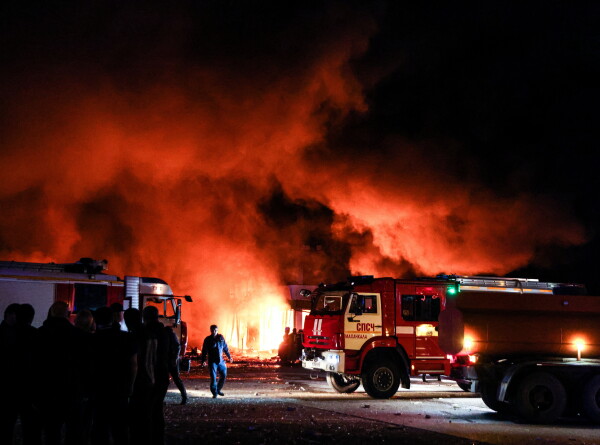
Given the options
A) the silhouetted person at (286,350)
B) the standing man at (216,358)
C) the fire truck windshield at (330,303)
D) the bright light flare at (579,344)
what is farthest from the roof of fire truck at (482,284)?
the silhouetted person at (286,350)

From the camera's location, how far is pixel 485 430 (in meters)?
10.7

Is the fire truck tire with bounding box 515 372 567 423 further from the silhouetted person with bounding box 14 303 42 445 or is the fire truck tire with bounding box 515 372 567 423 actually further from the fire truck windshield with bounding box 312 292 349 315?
the silhouetted person with bounding box 14 303 42 445

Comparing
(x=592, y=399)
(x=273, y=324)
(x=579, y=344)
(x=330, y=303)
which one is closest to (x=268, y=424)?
(x=330, y=303)

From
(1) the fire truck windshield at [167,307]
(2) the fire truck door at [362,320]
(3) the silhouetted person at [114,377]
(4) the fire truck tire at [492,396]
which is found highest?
(1) the fire truck windshield at [167,307]

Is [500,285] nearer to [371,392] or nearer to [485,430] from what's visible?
[371,392]

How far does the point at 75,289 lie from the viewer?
20.0m

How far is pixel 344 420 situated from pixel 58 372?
5.98 meters

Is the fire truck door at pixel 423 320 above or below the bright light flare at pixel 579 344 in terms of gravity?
above

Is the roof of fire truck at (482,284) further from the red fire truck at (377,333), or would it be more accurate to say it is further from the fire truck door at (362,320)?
the fire truck door at (362,320)

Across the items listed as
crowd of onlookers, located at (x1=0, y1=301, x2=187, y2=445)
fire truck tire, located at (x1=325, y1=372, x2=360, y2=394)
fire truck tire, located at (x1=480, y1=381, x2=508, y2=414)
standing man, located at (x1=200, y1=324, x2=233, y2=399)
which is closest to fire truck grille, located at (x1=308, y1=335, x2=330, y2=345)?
fire truck tire, located at (x1=325, y1=372, x2=360, y2=394)

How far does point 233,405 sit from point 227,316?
93.1ft

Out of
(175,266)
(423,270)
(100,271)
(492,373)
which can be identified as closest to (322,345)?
(492,373)

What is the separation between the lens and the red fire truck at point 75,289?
19.1 metres

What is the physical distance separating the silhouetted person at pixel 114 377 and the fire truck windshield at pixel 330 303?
9419mm
